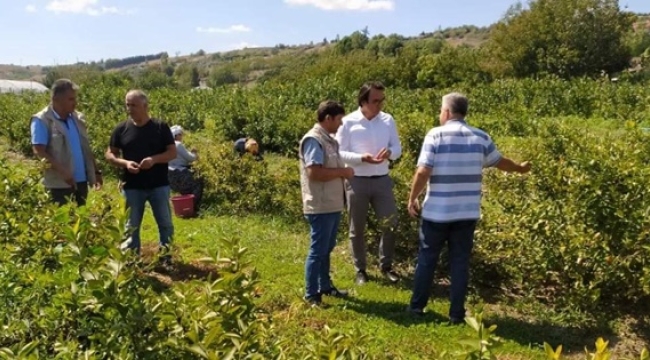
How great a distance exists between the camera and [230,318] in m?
1.83

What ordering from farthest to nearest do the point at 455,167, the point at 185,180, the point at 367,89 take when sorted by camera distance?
the point at 185,180 < the point at 367,89 < the point at 455,167

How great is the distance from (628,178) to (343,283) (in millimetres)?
2660

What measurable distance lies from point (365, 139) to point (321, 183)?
2.56 feet

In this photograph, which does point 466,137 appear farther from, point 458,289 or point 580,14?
point 580,14

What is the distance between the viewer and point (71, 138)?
558 cm

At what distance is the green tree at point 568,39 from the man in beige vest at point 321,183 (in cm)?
4436

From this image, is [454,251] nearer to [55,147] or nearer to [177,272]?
[177,272]

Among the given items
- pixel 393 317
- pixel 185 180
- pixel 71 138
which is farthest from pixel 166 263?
pixel 185 180

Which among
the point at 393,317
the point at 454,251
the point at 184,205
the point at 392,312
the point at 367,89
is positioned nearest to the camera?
the point at 454,251

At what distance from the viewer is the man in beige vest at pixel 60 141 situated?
17.7 ft

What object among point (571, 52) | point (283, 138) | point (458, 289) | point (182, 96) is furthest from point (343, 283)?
point (571, 52)

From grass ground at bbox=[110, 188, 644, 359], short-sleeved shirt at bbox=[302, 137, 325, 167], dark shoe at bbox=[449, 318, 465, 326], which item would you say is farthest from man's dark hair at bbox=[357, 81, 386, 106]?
dark shoe at bbox=[449, 318, 465, 326]

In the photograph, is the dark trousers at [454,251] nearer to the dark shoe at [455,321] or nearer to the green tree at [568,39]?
the dark shoe at [455,321]

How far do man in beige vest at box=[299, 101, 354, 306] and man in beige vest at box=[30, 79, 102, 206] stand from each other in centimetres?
203
